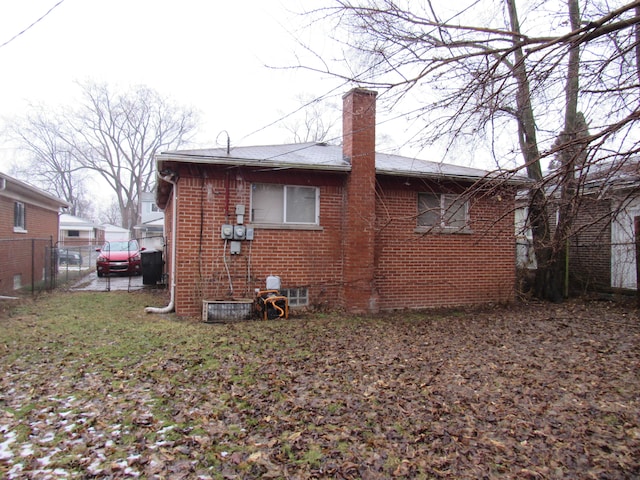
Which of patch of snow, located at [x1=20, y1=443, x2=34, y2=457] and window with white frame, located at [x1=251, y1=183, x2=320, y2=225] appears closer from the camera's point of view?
patch of snow, located at [x1=20, y1=443, x2=34, y2=457]

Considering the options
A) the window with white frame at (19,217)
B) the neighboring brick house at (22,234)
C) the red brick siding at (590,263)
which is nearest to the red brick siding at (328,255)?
the red brick siding at (590,263)

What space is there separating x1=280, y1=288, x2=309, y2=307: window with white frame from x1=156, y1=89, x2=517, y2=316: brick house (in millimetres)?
22

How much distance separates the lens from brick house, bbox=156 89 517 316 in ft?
28.2

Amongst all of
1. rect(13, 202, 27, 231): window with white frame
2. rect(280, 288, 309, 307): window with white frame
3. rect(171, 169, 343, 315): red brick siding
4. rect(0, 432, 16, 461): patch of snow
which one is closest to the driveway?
rect(13, 202, 27, 231): window with white frame

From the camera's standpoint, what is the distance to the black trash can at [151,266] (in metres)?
14.1

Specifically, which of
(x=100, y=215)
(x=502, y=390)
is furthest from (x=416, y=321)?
(x=100, y=215)

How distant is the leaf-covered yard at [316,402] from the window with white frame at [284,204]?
102 inches

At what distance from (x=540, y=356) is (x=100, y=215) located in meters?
83.5

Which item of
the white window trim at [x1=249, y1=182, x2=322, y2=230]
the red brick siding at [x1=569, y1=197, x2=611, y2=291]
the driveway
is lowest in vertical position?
the driveway

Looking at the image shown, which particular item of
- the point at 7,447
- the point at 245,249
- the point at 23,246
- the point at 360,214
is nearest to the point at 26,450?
the point at 7,447

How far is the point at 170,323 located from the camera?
7898 millimetres

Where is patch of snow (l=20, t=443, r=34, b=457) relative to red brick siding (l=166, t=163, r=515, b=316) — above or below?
below

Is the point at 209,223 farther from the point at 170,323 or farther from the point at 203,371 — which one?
the point at 203,371

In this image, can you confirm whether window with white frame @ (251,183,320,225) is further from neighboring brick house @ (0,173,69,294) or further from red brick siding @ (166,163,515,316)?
neighboring brick house @ (0,173,69,294)
